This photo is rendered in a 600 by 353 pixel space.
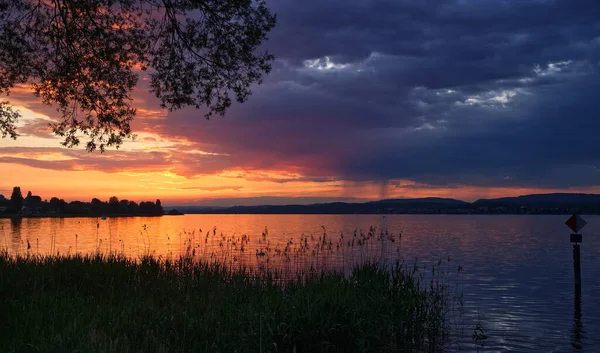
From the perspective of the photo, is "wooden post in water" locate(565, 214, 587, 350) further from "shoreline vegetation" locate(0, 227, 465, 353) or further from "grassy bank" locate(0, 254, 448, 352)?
"grassy bank" locate(0, 254, 448, 352)

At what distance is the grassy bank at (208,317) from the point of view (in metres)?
9.88

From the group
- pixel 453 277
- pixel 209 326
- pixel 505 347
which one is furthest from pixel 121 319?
pixel 453 277

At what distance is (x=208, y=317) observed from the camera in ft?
39.1

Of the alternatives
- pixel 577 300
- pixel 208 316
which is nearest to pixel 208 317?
pixel 208 316

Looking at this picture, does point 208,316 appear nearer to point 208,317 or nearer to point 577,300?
point 208,317

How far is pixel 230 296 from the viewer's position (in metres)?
14.7

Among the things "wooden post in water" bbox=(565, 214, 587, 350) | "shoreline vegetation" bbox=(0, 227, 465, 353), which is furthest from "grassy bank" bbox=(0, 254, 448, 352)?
"wooden post in water" bbox=(565, 214, 587, 350)

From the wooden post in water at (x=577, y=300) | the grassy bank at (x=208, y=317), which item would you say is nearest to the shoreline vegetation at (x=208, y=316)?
the grassy bank at (x=208, y=317)

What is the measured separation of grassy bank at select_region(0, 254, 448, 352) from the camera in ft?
32.4

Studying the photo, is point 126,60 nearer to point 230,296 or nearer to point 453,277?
point 230,296

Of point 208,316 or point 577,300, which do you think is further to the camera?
point 577,300

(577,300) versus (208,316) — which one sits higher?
(208,316)

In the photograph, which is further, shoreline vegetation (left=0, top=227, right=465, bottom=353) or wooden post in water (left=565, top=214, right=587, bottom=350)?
wooden post in water (left=565, top=214, right=587, bottom=350)

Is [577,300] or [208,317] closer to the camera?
[208,317]
